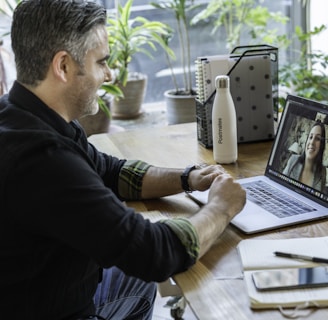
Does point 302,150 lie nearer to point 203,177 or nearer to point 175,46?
point 203,177

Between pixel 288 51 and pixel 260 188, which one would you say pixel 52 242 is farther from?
pixel 288 51

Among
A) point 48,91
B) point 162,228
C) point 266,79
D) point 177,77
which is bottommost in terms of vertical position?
point 177,77

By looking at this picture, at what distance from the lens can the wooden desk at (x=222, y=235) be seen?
1.10m

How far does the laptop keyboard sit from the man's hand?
0.10 metres

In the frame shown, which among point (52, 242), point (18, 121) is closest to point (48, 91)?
point (18, 121)

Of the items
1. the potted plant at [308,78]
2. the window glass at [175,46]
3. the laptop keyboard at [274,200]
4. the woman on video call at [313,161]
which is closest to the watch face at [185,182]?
the laptop keyboard at [274,200]

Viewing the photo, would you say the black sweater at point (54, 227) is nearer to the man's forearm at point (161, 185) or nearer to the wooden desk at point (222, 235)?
the wooden desk at point (222, 235)

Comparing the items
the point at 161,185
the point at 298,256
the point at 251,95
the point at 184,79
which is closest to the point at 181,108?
the point at 184,79

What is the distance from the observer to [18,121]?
1.28 m

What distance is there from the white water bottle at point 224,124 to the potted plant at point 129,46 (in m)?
1.89

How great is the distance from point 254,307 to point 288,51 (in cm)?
364

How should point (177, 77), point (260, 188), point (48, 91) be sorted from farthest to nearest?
point (177, 77) → point (260, 188) → point (48, 91)

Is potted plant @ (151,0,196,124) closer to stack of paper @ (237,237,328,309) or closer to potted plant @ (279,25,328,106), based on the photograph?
potted plant @ (279,25,328,106)

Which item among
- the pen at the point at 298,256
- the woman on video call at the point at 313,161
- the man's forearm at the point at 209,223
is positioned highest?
the woman on video call at the point at 313,161
